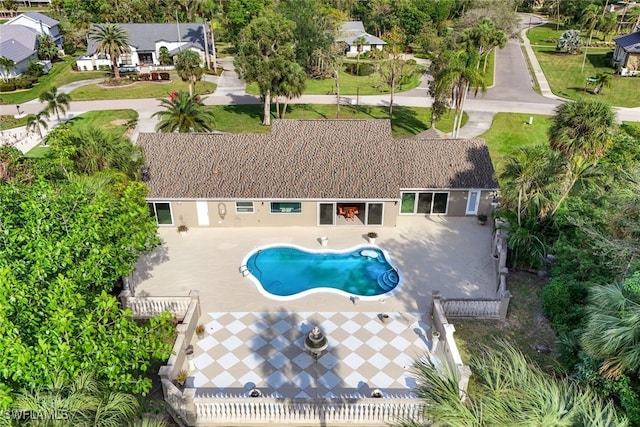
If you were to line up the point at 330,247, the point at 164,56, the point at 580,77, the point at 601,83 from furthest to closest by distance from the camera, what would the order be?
the point at 164,56, the point at 580,77, the point at 601,83, the point at 330,247

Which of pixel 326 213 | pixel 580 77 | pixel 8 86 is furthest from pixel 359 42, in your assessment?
pixel 326 213

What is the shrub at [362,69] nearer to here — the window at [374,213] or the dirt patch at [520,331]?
the window at [374,213]

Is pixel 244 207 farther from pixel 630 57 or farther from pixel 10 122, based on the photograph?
pixel 630 57

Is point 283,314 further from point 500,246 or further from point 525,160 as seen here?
point 525,160

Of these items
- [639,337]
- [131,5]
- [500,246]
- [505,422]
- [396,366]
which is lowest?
[396,366]

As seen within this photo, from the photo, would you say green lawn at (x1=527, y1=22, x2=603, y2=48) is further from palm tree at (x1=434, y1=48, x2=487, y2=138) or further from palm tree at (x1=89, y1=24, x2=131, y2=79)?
palm tree at (x1=89, y1=24, x2=131, y2=79)

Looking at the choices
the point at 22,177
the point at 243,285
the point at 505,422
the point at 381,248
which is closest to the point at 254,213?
the point at 243,285
